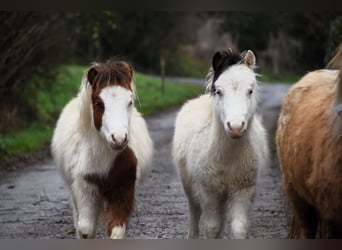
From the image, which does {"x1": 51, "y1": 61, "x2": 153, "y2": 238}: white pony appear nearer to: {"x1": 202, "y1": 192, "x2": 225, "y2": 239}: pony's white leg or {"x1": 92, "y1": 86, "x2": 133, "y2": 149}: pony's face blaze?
{"x1": 92, "y1": 86, "x2": 133, "y2": 149}: pony's face blaze

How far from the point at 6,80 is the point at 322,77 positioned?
8.79 feet

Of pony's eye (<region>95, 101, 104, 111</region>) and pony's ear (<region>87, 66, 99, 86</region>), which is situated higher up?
pony's ear (<region>87, 66, 99, 86</region>)

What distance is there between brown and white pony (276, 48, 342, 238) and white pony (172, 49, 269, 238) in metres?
0.17

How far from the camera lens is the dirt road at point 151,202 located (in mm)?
4180

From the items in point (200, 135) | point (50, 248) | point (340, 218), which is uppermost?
point (200, 135)

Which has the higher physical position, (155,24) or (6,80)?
(155,24)

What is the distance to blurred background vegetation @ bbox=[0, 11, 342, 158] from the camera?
500 centimetres

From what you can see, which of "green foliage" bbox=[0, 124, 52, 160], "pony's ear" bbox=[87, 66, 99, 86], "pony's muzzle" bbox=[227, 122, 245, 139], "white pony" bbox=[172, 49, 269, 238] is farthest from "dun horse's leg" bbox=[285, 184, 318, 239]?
"green foliage" bbox=[0, 124, 52, 160]

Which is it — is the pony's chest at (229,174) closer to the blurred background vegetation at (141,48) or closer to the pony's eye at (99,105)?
the pony's eye at (99,105)

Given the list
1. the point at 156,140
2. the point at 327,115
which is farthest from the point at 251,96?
the point at 156,140

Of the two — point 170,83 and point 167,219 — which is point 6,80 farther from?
point 167,219

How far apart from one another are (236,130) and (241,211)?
419 millimetres

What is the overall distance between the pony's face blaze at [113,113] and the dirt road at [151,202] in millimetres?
840

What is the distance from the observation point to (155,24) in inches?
263
